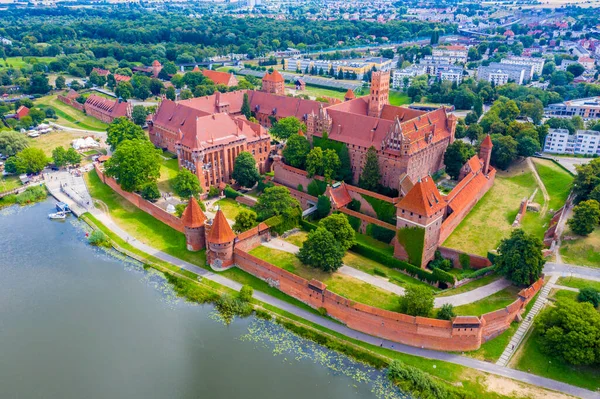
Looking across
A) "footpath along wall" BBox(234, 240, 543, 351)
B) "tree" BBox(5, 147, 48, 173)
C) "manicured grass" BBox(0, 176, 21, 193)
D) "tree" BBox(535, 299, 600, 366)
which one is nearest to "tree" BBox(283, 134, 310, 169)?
"footpath along wall" BBox(234, 240, 543, 351)

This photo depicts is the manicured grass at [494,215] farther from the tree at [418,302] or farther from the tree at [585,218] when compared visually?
the tree at [418,302]

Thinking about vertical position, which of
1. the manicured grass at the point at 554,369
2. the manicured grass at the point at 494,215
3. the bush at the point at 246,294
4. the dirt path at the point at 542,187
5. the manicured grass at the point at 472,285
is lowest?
the manicured grass at the point at 554,369

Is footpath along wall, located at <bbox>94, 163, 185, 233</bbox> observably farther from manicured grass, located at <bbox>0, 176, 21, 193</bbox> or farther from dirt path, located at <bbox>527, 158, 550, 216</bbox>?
dirt path, located at <bbox>527, 158, 550, 216</bbox>

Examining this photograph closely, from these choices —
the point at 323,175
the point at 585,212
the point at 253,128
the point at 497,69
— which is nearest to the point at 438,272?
the point at 585,212

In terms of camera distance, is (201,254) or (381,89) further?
(381,89)

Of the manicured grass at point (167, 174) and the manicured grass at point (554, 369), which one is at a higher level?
the manicured grass at point (167, 174)

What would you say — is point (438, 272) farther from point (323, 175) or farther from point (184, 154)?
point (184, 154)

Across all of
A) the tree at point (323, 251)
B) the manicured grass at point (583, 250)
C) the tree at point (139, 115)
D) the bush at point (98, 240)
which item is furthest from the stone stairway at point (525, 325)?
the tree at point (139, 115)
